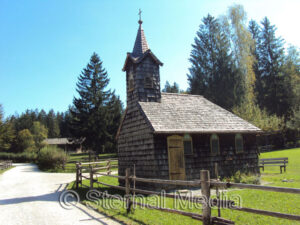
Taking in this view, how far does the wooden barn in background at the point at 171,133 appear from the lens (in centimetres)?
1360

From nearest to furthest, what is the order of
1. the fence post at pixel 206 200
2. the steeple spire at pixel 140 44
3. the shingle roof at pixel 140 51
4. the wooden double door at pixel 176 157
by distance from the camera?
the fence post at pixel 206 200 → the wooden double door at pixel 176 157 → the shingle roof at pixel 140 51 → the steeple spire at pixel 140 44

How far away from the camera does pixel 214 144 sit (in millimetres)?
15141

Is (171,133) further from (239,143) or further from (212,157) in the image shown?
(239,143)

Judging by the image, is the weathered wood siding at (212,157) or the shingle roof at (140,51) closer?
the weathered wood siding at (212,157)

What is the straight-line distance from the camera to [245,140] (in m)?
16.3

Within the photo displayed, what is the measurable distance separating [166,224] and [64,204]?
18.2ft

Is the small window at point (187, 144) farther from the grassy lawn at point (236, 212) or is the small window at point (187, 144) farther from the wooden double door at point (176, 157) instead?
the grassy lawn at point (236, 212)

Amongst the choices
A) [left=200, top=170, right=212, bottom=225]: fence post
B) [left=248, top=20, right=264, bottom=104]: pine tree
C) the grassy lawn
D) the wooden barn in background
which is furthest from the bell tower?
[left=248, top=20, right=264, bottom=104]: pine tree

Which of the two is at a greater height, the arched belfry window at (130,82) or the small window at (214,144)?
the arched belfry window at (130,82)

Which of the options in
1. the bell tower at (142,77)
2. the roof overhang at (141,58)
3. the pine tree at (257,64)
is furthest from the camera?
the pine tree at (257,64)

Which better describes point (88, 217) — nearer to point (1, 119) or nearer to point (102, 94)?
point (102, 94)

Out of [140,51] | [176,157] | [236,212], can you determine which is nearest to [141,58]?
[140,51]

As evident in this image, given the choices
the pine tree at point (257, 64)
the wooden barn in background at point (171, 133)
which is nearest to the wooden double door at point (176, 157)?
the wooden barn in background at point (171, 133)

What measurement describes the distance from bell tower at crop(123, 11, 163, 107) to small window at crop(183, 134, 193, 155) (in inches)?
135
